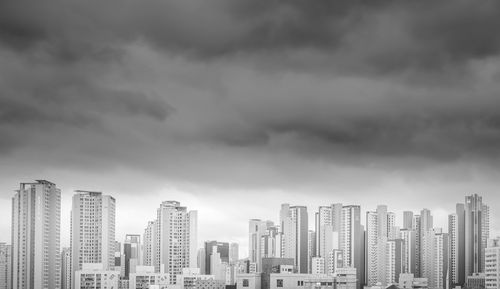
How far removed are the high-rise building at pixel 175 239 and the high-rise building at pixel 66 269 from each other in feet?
22.2

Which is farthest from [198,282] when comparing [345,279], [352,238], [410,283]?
[352,238]

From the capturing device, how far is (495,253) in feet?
165

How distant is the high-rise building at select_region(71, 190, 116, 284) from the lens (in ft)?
218

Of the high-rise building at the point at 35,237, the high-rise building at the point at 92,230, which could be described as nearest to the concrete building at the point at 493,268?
the high-rise building at the point at 92,230

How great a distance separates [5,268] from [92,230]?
8235 millimetres

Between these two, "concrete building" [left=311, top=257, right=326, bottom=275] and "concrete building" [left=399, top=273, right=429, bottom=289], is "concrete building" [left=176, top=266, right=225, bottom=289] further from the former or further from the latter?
"concrete building" [left=399, top=273, right=429, bottom=289]

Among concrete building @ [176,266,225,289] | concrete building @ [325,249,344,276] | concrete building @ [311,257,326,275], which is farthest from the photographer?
concrete building @ [325,249,344,276]

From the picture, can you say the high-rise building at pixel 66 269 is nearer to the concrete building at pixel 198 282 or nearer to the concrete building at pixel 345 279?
the concrete building at pixel 198 282

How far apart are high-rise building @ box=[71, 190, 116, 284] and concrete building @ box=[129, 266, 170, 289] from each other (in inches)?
248

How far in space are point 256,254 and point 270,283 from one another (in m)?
20.8

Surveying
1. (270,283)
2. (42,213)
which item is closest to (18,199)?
(42,213)

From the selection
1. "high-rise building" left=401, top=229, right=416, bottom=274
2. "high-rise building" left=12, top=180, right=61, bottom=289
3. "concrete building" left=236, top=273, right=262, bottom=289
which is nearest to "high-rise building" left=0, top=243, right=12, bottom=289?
"high-rise building" left=12, top=180, right=61, bottom=289

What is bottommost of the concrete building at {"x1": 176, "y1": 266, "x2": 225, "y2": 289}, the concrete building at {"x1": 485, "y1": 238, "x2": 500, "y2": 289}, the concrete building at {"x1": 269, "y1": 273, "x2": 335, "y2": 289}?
the concrete building at {"x1": 176, "y1": 266, "x2": 225, "y2": 289}

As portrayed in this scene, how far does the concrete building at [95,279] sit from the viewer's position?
55.8 meters
